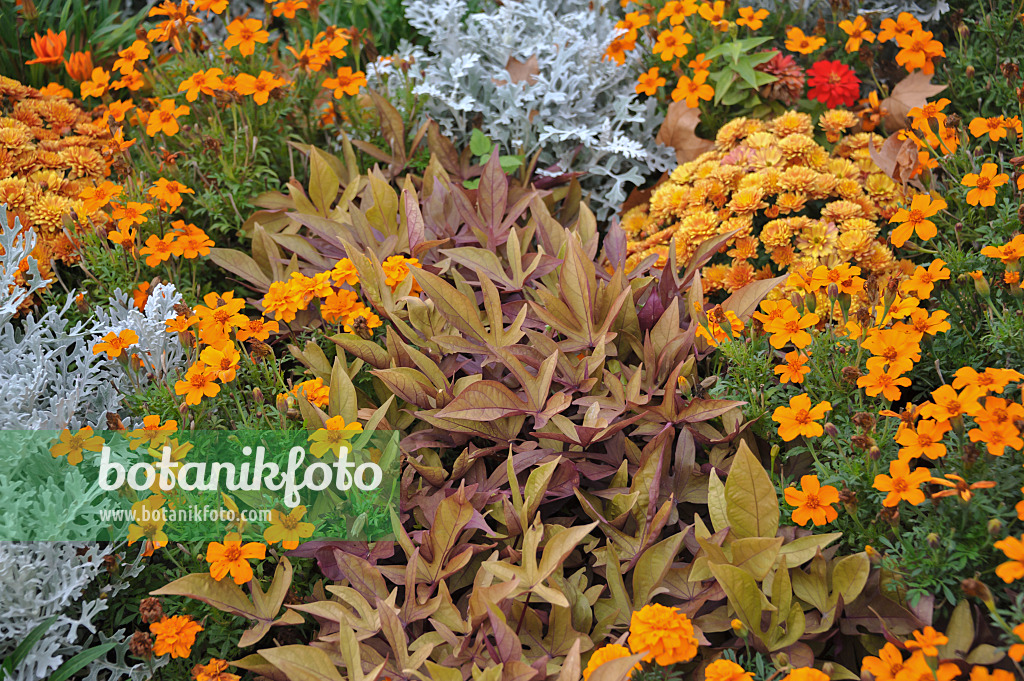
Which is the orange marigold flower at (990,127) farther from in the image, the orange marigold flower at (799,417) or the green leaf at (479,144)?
the green leaf at (479,144)

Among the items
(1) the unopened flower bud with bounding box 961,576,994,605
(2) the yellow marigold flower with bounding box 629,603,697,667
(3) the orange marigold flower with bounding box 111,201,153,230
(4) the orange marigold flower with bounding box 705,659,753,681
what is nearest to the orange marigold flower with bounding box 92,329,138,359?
(3) the orange marigold flower with bounding box 111,201,153,230

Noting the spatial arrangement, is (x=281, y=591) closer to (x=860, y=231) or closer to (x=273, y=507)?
(x=273, y=507)

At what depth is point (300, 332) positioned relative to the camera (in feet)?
6.35

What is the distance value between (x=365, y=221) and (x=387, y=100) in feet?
2.00

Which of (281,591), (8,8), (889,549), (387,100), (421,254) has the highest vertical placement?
(8,8)

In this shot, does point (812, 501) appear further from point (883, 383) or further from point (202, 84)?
point (202, 84)

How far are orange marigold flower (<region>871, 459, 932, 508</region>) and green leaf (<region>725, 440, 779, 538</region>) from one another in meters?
0.21

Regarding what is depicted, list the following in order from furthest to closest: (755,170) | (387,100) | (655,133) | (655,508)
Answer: (655,133) < (387,100) < (755,170) < (655,508)

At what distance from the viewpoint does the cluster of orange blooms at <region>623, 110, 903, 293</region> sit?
1854 mm

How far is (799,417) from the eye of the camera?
4.35 feet

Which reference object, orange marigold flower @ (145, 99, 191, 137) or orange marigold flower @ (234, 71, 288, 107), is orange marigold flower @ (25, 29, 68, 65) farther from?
orange marigold flower @ (234, 71, 288, 107)

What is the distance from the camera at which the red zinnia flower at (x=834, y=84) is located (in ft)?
7.30

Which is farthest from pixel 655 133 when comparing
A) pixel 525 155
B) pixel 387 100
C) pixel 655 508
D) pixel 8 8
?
pixel 8 8

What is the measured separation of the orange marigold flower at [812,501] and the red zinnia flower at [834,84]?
1384 millimetres
